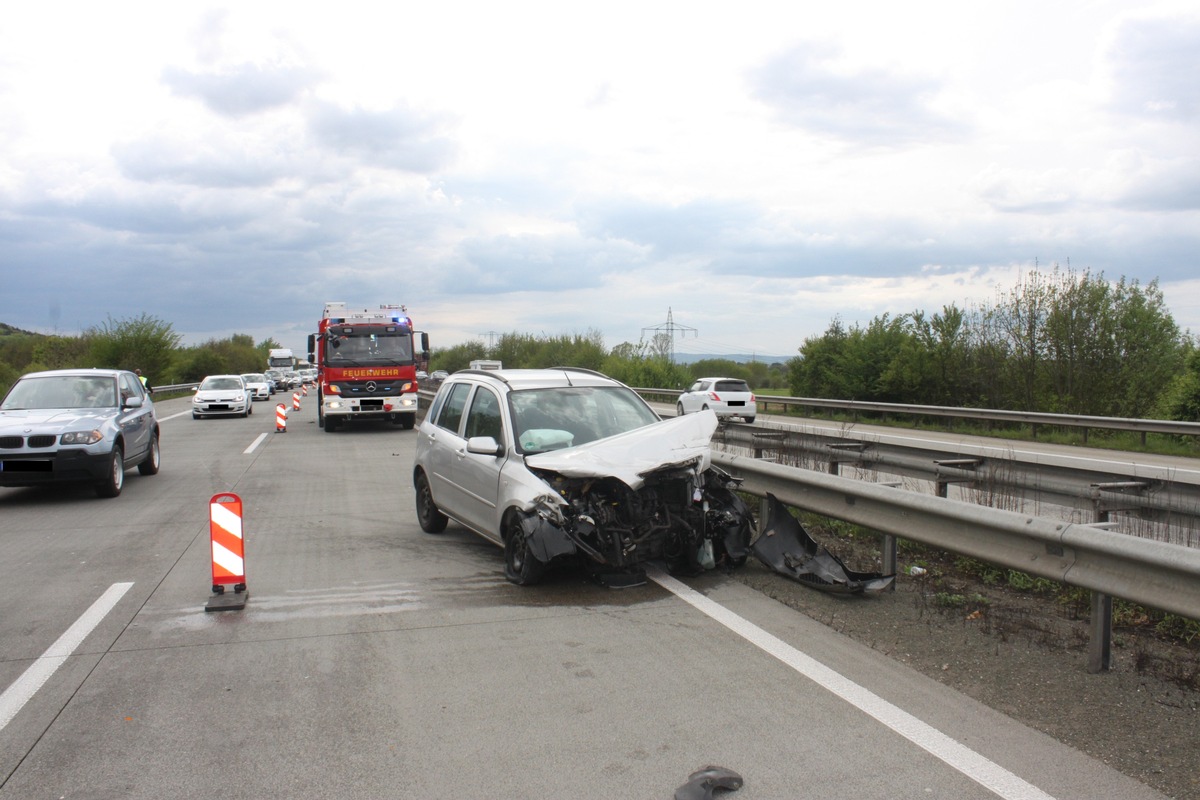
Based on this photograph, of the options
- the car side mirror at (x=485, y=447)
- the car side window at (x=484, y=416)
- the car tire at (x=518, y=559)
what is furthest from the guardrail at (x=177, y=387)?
the car tire at (x=518, y=559)

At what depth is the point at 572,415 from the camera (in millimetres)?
8102

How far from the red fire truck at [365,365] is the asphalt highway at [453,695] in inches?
644

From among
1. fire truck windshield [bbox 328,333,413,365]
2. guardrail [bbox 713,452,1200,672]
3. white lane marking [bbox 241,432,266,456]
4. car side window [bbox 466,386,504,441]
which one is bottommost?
white lane marking [bbox 241,432,266,456]

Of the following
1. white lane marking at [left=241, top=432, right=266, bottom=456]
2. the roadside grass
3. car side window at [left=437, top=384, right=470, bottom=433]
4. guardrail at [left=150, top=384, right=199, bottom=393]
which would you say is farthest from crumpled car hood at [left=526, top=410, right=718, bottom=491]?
guardrail at [left=150, top=384, right=199, bottom=393]

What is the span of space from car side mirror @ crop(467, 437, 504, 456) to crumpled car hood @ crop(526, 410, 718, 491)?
1.15 feet

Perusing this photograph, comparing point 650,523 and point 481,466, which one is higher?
point 481,466

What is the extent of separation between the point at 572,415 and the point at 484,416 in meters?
0.86

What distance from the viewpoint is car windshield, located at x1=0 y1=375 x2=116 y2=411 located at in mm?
13188

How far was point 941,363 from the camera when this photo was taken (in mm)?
38312

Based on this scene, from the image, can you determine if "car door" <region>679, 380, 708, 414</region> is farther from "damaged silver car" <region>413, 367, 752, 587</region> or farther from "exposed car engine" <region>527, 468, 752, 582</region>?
"exposed car engine" <region>527, 468, 752, 582</region>

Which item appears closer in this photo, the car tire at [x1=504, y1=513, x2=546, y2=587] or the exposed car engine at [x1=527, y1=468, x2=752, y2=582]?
the exposed car engine at [x1=527, y1=468, x2=752, y2=582]

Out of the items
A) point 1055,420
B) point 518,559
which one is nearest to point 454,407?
point 518,559

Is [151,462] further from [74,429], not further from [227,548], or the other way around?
[227,548]

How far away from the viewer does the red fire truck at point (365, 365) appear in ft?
80.6
